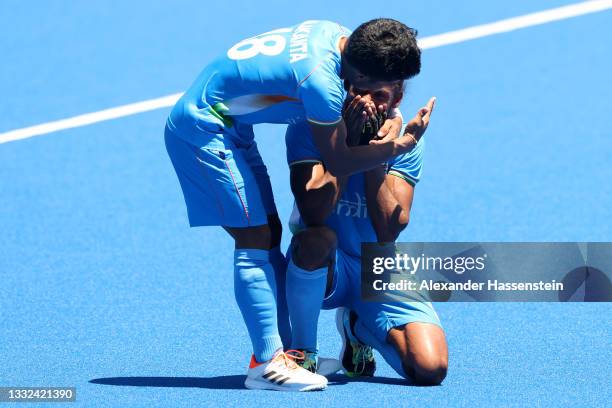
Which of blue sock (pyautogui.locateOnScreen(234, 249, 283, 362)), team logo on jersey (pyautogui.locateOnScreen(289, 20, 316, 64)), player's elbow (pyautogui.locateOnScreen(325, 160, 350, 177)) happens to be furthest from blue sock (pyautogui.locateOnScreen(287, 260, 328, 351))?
team logo on jersey (pyautogui.locateOnScreen(289, 20, 316, 64))

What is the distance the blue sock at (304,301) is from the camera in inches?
229

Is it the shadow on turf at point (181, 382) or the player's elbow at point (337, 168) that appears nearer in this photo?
the player's elbow at point (337, 168)

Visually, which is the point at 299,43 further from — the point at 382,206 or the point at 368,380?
the point at 368,380

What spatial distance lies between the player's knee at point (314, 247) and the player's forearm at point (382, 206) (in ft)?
0.93

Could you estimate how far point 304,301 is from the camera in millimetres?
5840

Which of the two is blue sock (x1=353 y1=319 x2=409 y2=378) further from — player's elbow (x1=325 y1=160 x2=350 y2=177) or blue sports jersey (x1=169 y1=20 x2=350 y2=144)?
blue sports jersey (x1=169 y1=20 x2=350 y2=144)

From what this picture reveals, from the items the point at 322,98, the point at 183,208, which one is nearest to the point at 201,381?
the point at 322,98

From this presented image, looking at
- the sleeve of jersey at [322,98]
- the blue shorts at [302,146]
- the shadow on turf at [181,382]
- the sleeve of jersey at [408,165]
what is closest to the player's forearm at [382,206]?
the sleeve of jersey at [408,165]

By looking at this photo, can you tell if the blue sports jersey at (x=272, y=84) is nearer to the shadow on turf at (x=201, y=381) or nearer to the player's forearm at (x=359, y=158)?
the player's forearm at (x=359, y=158)

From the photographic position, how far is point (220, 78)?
223 inches

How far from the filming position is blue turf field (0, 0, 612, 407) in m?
6.05

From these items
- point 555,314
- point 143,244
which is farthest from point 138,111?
point 555,314

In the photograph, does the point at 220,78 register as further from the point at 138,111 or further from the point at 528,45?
the point at 528,45

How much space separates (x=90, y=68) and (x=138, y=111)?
48.3 inches
